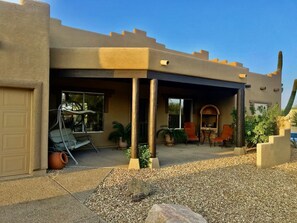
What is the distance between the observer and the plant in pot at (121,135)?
34.0ft

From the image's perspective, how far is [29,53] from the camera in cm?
615

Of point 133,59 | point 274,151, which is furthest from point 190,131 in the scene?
point 133,59

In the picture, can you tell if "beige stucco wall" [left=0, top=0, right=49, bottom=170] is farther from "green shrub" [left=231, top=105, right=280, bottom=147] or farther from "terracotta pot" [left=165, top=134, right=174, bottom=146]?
"green shrub" [left=231, top=105, right=280, bottom=147]

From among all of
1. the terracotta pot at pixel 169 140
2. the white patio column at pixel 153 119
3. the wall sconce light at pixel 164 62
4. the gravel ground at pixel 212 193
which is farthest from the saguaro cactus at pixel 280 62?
the white patio column at pixel 153 119

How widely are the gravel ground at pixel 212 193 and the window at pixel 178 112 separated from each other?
5.38 metres

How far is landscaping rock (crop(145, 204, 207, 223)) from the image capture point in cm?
332

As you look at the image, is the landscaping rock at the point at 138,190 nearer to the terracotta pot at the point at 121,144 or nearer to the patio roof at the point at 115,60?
the patio roof at the point at 115,60

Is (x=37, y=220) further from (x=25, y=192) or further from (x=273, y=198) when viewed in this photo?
(x=273, y=198)

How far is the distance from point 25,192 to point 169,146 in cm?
757

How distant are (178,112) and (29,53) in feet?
28.8

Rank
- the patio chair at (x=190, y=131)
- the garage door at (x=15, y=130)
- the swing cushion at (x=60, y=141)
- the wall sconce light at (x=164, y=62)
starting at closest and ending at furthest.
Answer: the garage door at (x=15, y=130), the wall sconce light at (x=164, y=62), the swing cushion at (x=60, y=141), the patio chair at (x=190, y=131)

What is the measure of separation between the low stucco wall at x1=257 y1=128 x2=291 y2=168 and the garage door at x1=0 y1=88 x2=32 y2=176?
6.99 metres

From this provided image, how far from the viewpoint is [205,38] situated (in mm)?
17797

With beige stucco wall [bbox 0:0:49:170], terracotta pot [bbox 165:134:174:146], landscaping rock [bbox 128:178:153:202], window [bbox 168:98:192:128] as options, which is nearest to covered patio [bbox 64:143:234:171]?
beige stucco wall [bbox 0:0:49:170]
